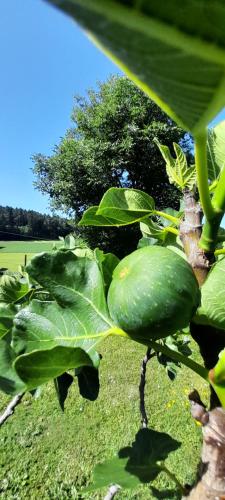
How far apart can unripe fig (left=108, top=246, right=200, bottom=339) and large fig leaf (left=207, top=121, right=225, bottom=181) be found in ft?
0.79

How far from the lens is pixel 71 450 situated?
4160 mm

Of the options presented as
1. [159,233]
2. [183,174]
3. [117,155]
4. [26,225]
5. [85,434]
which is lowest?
[26,225]

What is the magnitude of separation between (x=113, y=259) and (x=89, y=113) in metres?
19.6

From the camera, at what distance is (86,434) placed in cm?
447

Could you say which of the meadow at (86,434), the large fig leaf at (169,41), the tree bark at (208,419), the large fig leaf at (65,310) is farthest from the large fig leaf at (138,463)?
the meadow at (86,434)

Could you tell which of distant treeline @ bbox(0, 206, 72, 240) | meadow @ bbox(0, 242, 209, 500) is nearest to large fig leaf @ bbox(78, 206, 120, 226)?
meadow @ bbox(0, 242, 209, 500)

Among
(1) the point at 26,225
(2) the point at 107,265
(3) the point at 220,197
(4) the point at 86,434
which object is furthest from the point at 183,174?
(1) the point at 26,225

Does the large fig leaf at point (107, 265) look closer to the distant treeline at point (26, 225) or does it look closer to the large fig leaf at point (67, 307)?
the large fig leaf at point (67, 307)

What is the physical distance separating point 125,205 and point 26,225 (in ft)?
173

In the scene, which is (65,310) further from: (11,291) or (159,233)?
(11,291)

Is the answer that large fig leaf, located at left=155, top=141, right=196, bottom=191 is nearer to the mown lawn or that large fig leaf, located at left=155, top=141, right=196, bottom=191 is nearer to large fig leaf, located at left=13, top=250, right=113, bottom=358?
large fig leaf, located at left=13, top=250, right=113, bottom=358

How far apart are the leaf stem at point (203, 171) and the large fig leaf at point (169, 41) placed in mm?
91

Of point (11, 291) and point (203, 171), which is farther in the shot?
point (11, 291)

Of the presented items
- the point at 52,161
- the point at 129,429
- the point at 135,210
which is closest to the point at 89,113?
the point at 52,161
